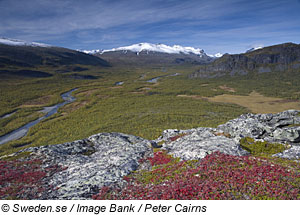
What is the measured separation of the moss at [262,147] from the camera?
22.4 m

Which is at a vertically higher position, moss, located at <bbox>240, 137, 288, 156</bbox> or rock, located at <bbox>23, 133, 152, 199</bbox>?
moss, located at <bbox>240, 137, 288, 156</bbox>

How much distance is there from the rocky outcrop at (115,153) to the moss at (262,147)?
855 millimetres

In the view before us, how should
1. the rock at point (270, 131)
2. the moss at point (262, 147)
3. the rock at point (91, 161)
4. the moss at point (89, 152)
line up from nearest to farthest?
the rock at point (91, 161)
the moss at point (262, 147)
the rock at point (270, 131)
the moss at point (89, 152)

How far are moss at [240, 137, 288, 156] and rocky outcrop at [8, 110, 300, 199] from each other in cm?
86

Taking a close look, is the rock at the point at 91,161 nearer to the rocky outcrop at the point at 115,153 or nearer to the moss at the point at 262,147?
the rocky outcrop at the point at 115,153

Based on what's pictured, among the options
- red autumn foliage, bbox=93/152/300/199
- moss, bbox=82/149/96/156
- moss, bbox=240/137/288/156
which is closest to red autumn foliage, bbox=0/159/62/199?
moss, bbox=82/149/96/156

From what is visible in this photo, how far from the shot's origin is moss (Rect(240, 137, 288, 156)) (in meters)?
22.4

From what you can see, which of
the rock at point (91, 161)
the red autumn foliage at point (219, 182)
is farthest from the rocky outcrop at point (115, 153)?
the red autumn foliage at point (219, 182)

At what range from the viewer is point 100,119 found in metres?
68.8

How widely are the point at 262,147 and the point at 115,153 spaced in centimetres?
2002

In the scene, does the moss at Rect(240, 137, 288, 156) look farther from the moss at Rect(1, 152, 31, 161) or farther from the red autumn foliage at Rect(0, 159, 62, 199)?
the moss at Rect(1, 152, 31, 161)

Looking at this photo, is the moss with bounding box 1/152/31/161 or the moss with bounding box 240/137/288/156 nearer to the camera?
the moss with bounding box 240/137/288/156

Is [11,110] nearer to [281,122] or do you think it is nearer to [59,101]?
[59,101]
